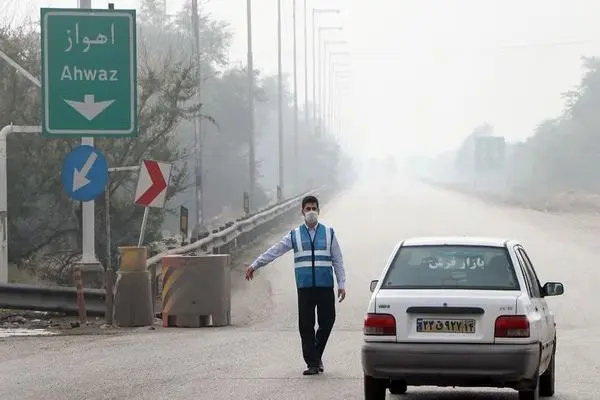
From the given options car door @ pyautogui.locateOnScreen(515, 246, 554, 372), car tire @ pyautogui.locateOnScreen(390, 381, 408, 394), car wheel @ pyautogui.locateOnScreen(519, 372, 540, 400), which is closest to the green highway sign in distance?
car tire @ pyautogui.locateOnScreen(390, 381, 408, 394)

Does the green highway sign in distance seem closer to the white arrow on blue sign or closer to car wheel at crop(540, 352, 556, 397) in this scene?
the white arrow on blue sign

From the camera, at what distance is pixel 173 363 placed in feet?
46.9

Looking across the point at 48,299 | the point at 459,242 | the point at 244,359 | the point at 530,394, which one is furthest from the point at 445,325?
the point at 48,299

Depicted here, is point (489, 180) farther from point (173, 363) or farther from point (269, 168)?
point (173, 363)

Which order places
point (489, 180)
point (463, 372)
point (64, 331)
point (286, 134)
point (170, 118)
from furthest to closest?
point (489, 180) → point (286, 134) → point (170, 118) → point (64, 331) → point (463, 372)

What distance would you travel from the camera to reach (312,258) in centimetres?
1346

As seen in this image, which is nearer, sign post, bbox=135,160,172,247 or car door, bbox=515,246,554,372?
car door, bbox=515,246,554,372

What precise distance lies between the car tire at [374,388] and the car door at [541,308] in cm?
125

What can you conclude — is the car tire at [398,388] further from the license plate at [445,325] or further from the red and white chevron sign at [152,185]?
the red and white chevron sign at [152,185]

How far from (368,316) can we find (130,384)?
2822 millimetres

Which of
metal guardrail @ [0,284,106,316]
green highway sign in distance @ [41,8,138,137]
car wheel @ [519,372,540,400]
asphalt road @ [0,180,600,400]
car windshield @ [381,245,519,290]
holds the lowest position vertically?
asphalt road @ [0,180,600,400]

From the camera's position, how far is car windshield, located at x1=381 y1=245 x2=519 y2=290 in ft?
36.1

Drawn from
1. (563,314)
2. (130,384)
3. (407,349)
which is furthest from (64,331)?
(407,349)

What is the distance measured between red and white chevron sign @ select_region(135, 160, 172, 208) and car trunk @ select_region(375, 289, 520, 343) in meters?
10.4
